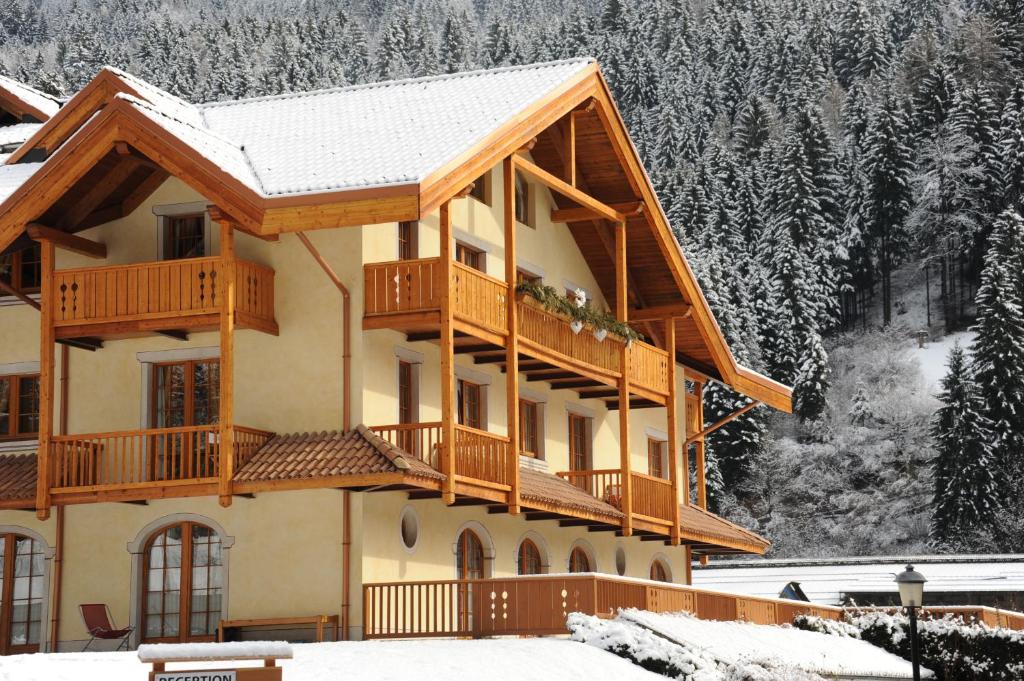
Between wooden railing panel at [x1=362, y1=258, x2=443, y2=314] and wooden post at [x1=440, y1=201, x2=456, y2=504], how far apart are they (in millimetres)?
224

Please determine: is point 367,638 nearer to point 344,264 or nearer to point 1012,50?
point 344,264

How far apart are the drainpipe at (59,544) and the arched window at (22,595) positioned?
35 cm

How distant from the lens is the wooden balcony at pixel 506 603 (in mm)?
26391

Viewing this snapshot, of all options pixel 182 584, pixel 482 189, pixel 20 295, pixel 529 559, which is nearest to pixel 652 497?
pixel 529 559

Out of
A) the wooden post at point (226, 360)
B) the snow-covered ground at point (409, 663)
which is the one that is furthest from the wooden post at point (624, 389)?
the wooden post at point (226, 360)

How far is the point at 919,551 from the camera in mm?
95688

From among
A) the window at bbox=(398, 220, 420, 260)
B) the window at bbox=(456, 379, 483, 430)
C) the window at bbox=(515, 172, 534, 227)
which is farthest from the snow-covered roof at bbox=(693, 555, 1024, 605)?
the window at bbox=(398, 220, 420, 260)

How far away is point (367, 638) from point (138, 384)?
21.5 feet

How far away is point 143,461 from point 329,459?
3.73 meters

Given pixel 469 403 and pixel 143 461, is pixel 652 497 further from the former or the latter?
pixel 143 461

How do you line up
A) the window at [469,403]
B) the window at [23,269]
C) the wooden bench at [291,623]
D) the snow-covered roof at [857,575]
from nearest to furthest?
the wooden bench at [291,623] → the window at [23,269] → the window at [469,403] → the snow-covered roof at [857,575]

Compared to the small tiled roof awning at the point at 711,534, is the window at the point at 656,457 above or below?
above

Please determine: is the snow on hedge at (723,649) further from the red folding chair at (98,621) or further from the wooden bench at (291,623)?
the red folding chair at (98,621)

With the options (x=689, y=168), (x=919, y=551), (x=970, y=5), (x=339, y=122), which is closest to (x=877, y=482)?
(x=919, y=551)
